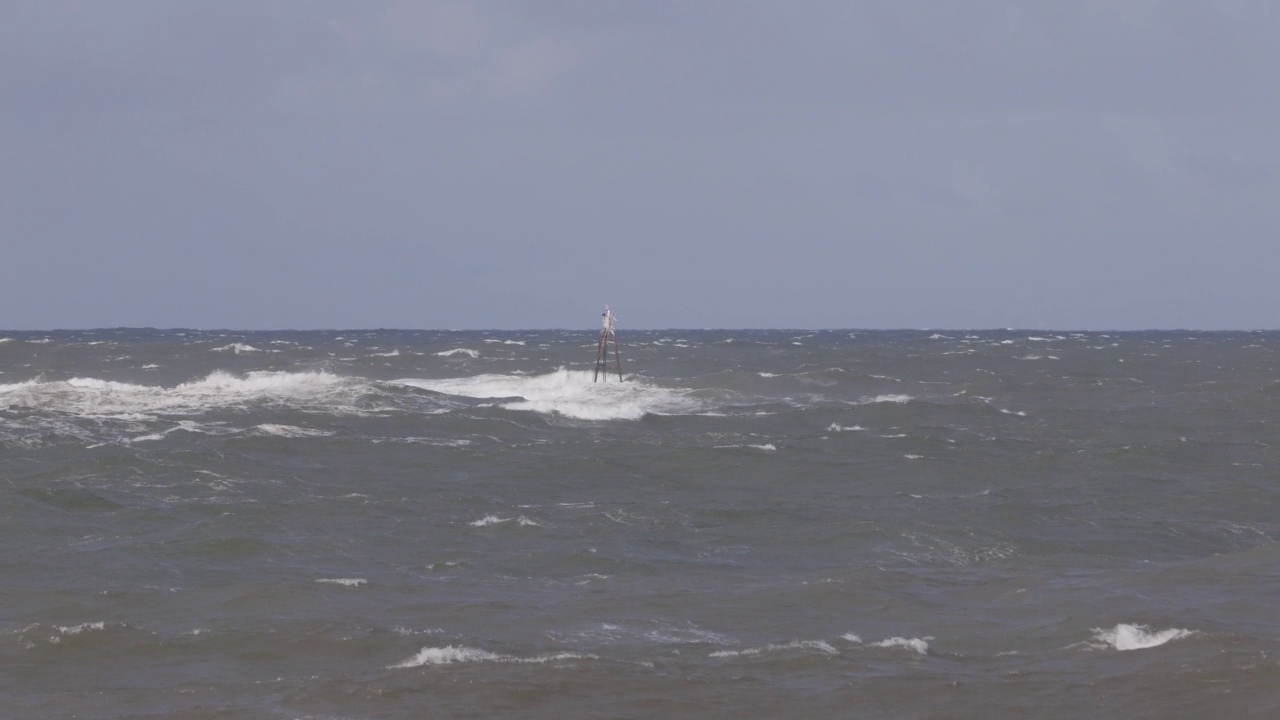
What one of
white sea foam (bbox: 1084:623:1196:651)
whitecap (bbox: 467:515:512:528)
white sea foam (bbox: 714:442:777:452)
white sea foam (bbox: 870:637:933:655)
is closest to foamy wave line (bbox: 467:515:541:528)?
whitecap (bbox: 467:515:512:528)

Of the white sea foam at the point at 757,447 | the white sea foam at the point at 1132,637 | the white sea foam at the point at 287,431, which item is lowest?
the white sea foam at the point at 1132,637

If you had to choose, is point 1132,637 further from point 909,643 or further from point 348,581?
point 348,581

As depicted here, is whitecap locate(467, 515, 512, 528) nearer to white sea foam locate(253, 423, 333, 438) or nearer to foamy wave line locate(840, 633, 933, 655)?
foamy wave line locate(840, 633, 933, 655)

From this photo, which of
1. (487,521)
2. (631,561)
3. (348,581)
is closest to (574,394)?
(487,521)

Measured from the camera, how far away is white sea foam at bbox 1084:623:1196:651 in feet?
39.2

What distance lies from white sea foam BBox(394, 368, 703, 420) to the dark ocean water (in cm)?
51

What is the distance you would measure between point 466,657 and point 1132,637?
6.11 meters

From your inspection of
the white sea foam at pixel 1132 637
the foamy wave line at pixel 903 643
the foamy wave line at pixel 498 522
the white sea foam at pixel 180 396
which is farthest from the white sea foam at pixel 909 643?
the white sea foam at pixel 180 396

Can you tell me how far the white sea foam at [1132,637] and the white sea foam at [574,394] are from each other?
21.5 m

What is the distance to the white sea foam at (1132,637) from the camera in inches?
471

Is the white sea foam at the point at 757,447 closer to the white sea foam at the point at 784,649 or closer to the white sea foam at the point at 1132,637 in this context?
the white sea foam at the point at 1132,637

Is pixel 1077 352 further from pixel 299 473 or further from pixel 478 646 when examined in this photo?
pixel 478 646

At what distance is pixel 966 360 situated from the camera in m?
63.8

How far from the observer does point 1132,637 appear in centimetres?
1218
